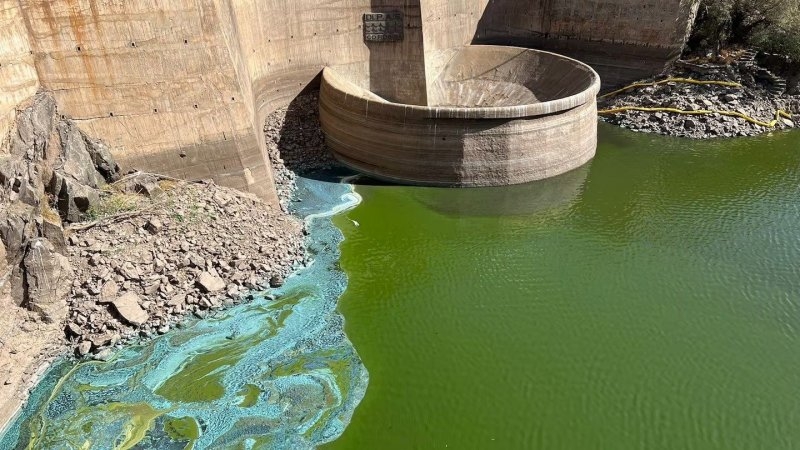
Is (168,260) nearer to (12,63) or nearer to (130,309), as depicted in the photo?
(130,309)

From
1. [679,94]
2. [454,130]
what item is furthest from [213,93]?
[679,94]

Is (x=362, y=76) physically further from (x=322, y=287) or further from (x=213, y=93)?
(x=322, y=287)

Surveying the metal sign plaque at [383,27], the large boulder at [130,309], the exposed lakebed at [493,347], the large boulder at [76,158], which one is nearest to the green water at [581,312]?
the exposed lakebed at [493,347]

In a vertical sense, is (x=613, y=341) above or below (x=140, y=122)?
below

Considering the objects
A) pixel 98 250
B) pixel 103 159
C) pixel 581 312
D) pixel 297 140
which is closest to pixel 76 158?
pixel 103 159

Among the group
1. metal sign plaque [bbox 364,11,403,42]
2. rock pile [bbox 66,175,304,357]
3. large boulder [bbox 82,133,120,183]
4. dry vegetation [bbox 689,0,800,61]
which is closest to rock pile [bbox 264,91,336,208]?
metal sign plaque [bbox 364,11,403,42]

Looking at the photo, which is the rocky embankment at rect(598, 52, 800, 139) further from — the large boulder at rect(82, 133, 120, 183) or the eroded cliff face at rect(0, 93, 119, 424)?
the eroded cliff face at rect(0, 93, 119, 424)

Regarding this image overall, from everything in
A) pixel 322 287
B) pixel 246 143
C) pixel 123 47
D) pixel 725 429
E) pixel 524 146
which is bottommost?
pixel 725 429
